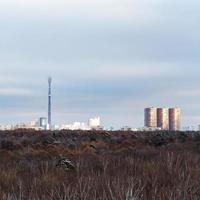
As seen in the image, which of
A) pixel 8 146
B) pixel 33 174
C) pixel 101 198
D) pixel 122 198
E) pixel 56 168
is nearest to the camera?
pixel 122 198

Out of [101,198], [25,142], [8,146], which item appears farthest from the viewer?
[25,142]

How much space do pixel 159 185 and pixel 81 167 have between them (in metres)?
3.48

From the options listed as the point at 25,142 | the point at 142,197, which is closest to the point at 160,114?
the point at 25,142

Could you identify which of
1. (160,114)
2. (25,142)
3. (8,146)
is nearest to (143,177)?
(8,146)

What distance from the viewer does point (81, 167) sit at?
37.7ft

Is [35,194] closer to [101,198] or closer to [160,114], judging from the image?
[101,198]

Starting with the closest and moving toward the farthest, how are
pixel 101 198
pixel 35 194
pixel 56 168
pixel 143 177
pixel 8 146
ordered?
pixel 101 198 < pixel 35 194 < pixel 143 177 < pixel 56 168 < pixel 8 146

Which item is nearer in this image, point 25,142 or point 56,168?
point 56,168

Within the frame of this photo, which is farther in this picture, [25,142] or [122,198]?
[25,142]

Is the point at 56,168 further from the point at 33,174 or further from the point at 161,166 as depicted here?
the point at 161,166

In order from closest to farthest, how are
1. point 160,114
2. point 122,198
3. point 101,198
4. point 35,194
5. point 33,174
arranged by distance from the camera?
point 122,198 → point 101,198 → point 35,194 → point 33,174 → point 160,114

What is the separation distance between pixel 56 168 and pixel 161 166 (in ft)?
6.82

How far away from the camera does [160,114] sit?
65625 mm

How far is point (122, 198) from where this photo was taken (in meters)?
6.27
